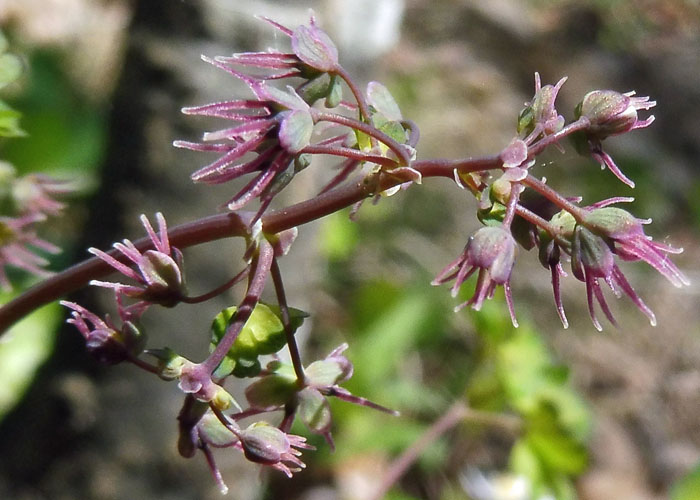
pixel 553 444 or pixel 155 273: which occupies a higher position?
pixel 155 273

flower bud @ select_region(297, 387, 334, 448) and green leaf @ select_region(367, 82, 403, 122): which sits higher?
green leaf @ select_region(367, 82, 403, 122)

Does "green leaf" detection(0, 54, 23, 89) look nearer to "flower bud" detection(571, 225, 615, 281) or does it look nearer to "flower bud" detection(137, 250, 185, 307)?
"flower bud" detection(137, 250, 185, 307)

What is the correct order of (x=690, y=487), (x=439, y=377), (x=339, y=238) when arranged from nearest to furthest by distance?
1. (x=690, y=487)
2. (x=439, y=377)
3. (x=339, y=238)

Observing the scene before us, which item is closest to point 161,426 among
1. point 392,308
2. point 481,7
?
point 392,308

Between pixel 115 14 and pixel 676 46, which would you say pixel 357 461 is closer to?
pixel 115 14

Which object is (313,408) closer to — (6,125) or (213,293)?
(213,293)

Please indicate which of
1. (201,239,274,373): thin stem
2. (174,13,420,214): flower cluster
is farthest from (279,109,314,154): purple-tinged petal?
(201,239,274,373): thin stem

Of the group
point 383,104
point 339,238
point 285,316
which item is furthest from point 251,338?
point 339,238
